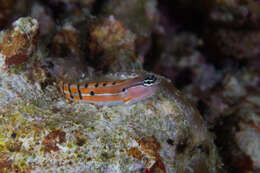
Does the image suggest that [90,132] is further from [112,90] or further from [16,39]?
[16,39]

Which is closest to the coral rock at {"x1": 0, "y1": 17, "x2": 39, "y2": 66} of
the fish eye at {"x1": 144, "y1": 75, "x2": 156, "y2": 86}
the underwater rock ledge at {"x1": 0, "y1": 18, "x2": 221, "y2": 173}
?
the underwater rock ledge at {"x1": 0, "y1": 18, "x2": 221, "y2": 173}

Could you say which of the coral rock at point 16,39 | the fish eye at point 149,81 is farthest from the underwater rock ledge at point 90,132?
the fish eye at point 149,81

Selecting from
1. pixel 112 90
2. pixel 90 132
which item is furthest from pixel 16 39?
pixel 90 132

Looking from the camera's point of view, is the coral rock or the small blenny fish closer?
the coral rock

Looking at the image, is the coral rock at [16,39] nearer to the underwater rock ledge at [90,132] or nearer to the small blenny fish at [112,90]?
the underwater rock ledge at [90,132]

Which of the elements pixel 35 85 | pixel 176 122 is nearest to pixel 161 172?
pixel 176 122

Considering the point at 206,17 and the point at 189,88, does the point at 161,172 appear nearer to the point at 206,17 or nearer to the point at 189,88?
the point at 189,88

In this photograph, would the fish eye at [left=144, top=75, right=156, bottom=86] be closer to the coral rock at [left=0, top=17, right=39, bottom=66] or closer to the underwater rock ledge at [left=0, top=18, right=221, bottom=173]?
the underwater rock ledge at [left=0, top=18, right=221, bottom=173]

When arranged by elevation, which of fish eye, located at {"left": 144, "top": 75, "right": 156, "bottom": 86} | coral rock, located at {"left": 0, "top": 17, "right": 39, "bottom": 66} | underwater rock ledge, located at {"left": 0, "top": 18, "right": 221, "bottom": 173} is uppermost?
coral rock, located at {"left": 0, "top": 17, "right": 39, "bottom": 66}
